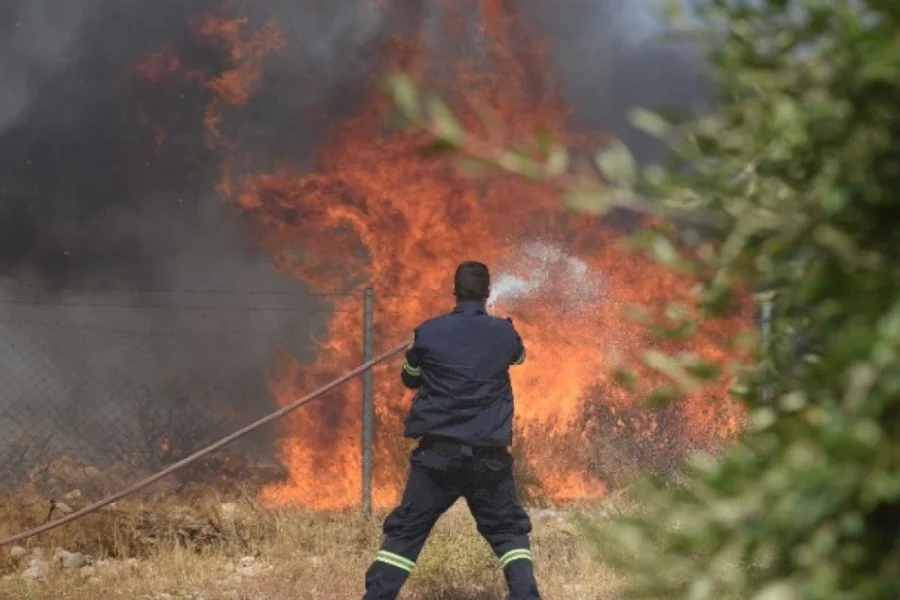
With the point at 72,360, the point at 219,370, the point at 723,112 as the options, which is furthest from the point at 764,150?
the point at 72,360

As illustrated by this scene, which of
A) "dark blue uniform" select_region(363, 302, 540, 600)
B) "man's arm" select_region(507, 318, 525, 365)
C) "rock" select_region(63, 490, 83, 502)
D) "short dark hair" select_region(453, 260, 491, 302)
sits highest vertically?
"short dark hair" select_region(453, 260, 491, 302)

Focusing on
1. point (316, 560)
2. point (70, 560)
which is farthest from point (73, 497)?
point (316, 560)

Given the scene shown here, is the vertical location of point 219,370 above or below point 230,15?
below

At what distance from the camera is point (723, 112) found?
1466mm

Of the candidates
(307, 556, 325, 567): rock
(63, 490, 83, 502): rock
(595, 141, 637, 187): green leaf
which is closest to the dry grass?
(307, 556, 325, 567): rock

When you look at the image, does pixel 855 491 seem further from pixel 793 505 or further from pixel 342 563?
pixel 342 563

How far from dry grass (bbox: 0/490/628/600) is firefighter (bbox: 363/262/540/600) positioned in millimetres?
1227

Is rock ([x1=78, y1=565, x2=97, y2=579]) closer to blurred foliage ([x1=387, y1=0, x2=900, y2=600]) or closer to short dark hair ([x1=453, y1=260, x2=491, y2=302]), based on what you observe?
short dark hair ([x1=453, y1=260, x2=491, y2=302])

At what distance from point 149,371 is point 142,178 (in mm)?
2627

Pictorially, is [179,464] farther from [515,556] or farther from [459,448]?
[515,556]

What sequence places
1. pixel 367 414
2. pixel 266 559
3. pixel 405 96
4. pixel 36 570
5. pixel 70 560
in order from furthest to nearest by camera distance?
1. pixel 367 414
2. pixel 266 559
3. pixel 70 560
4. pixel 36 570
5. pixel 405 96

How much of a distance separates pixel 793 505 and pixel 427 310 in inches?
425

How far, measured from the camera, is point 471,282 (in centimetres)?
561

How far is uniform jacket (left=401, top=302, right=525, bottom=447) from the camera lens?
5.56 m
